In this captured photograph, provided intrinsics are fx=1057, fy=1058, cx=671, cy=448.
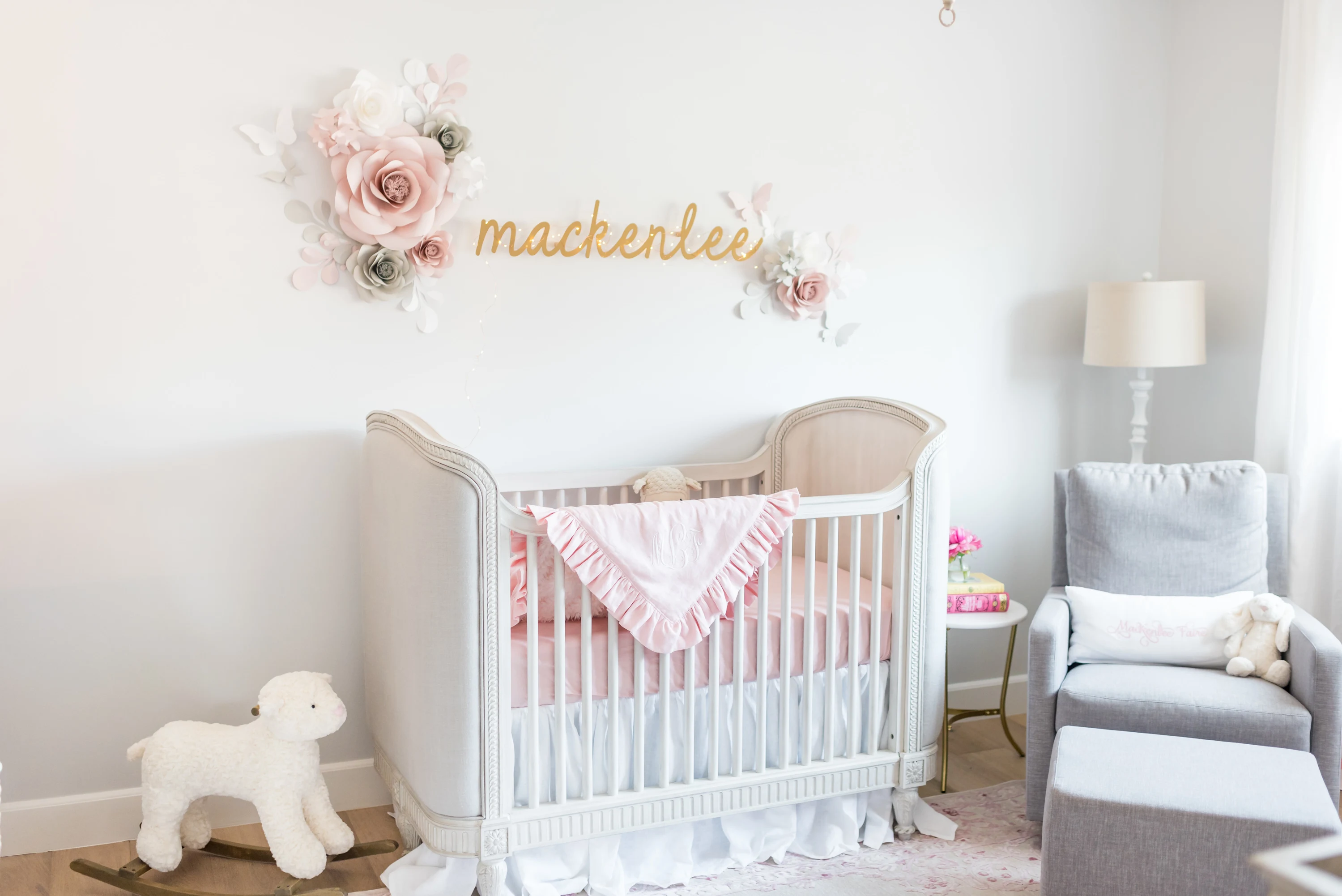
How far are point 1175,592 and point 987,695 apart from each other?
2.80ft

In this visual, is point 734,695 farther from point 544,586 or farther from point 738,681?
point 544,586

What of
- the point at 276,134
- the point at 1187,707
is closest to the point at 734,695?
the point at 1187,707

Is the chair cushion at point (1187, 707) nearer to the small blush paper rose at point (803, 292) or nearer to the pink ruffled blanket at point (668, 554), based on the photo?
the pink ruffled blanket at point (668, 554)

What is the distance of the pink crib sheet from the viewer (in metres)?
2.16

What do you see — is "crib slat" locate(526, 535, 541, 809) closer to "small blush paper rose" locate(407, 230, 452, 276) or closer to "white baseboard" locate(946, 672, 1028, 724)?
"small blush paper rose" locate(407, 230, 452, 276)

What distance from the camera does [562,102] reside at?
8.64ft

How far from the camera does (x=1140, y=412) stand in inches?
126

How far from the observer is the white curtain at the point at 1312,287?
2814 millimetres

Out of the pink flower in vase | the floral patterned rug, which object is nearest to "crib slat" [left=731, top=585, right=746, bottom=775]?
the floral patterned rug

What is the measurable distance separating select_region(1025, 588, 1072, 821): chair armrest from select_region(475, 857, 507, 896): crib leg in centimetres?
119

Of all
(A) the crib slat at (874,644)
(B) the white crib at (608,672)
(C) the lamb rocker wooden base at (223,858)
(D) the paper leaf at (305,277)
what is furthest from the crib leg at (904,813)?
(D) the paper leaf at (305,277)

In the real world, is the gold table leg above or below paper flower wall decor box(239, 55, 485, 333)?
below

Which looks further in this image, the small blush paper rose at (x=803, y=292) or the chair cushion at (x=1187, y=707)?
the small blush paper rose at (x=803, y=292)

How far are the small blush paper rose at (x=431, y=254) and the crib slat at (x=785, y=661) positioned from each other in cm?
104
